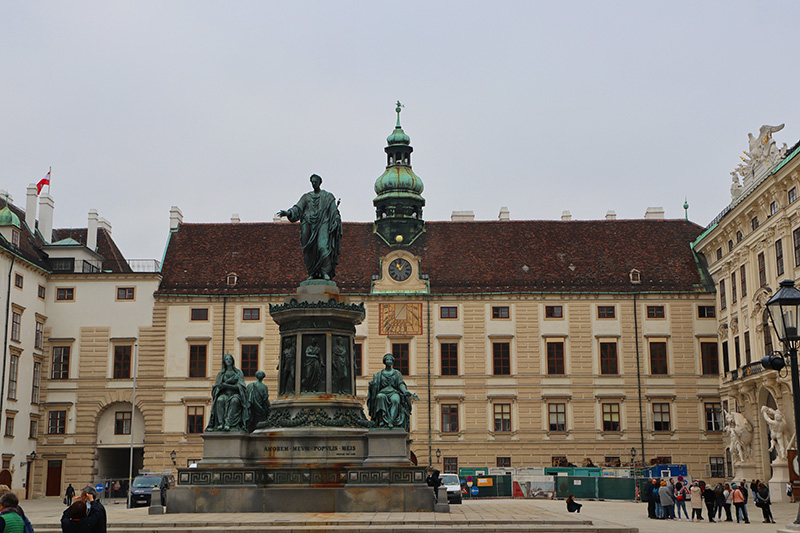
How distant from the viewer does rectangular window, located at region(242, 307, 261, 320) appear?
2285 inches

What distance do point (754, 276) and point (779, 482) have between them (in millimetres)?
10491

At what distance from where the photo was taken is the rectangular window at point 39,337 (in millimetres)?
56156

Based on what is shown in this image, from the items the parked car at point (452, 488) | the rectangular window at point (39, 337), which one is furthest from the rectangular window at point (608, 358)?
the rectangular window at point (39, 337)

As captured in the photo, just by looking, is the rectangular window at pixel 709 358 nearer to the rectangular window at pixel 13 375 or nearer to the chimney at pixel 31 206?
the rectangular window at pixel 13 375

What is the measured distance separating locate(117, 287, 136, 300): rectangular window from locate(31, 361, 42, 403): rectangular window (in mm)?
5946

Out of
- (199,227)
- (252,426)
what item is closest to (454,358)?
(199,227)

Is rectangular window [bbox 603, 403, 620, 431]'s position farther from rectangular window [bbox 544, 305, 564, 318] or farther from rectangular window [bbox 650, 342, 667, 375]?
rectangular window [bbox 544, 305, 564, 318]

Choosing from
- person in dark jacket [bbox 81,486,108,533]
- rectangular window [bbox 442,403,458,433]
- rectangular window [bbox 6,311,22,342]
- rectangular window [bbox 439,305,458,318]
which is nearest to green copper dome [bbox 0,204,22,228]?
rectangular window [bbox 6,311,22,342]

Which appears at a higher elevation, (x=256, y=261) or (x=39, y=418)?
(x=256, y=261)

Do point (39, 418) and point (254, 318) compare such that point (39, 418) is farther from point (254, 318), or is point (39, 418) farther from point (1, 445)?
point (254, 318)

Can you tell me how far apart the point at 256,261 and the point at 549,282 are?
1798 cm

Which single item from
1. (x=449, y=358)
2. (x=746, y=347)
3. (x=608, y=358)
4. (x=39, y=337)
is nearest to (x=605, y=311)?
(x=608, y=358)

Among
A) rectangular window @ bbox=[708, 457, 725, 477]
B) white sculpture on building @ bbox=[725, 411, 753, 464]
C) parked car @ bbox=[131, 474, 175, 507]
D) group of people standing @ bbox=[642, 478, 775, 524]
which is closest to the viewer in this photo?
group of people standing @ bbox=[642, 478, 775, 524]

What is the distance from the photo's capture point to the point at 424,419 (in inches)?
2231
